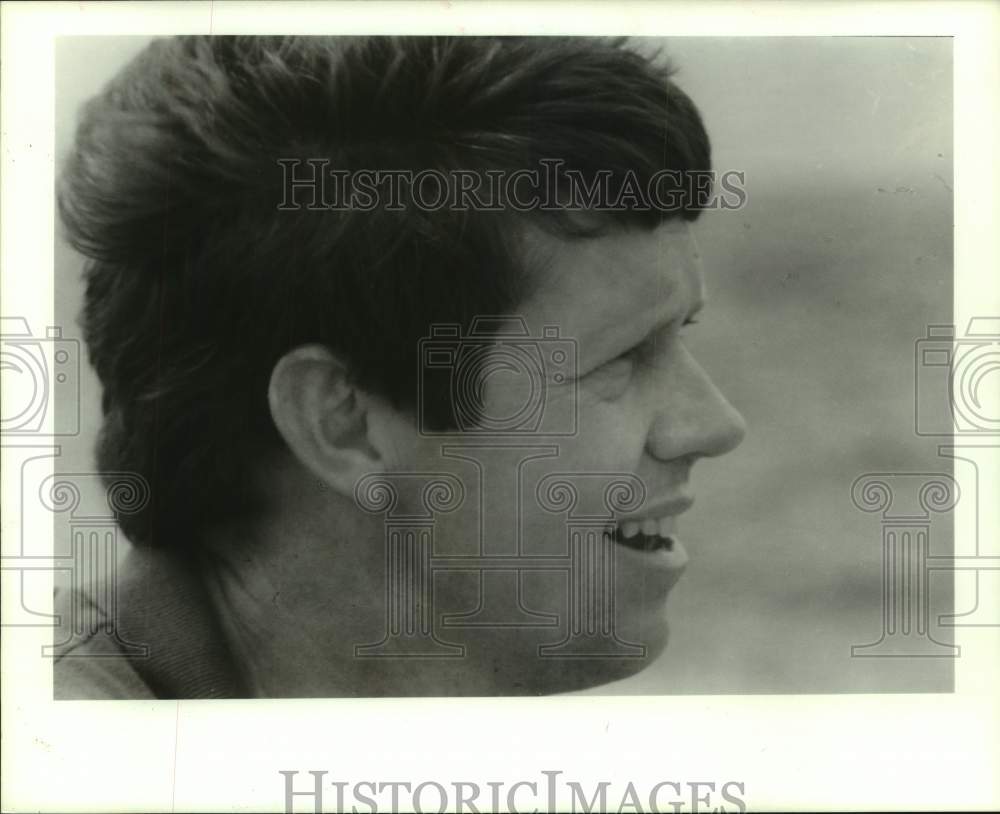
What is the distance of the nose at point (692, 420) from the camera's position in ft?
5.76

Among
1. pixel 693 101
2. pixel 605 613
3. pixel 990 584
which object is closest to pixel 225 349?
pixel 605 613

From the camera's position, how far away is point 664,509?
1760 mm

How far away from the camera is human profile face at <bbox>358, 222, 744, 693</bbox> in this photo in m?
1.73

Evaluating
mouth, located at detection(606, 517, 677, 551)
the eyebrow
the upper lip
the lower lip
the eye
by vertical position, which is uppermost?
the eyebrow

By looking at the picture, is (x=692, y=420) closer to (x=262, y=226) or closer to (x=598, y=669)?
(x=598, y=669)

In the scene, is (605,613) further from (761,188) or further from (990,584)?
(761,188)

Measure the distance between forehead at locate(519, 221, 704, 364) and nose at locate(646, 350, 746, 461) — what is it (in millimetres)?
114

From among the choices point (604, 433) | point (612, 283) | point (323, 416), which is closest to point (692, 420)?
point (604, 433)

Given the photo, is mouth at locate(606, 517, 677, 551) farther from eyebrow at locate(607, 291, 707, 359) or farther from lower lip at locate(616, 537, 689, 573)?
eyebrow at locate(607, 291, 707, 359)

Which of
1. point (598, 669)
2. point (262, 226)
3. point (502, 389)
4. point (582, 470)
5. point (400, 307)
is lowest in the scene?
point (598, 669)

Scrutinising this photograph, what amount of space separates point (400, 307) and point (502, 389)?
0.78ft

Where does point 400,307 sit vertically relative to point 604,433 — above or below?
above

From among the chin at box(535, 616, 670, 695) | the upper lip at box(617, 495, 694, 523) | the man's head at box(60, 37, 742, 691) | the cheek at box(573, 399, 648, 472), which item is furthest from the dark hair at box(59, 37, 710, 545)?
the chin at box(535, 616, 670, 695)

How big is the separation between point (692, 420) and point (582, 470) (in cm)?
23
